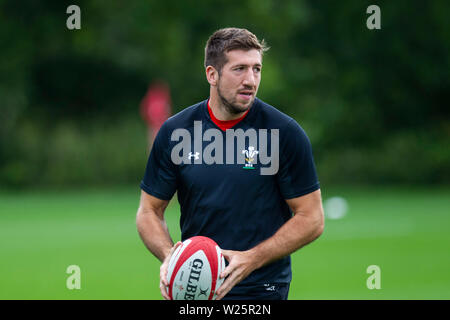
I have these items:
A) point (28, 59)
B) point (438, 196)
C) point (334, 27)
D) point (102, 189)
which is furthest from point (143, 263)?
point (334, 27)

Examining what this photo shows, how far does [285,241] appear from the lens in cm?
575

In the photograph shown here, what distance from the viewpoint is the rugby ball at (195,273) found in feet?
18.1

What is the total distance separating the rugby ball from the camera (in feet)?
18.1

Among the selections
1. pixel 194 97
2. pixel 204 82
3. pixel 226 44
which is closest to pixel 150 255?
pixel 226 44

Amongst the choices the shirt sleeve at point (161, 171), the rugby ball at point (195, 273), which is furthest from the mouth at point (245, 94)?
the rugby ball at point (195, 273)

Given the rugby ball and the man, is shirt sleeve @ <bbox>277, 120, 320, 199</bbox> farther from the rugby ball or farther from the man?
the rugby ball

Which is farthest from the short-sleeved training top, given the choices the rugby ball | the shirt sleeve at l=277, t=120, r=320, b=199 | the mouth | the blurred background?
the blurred background

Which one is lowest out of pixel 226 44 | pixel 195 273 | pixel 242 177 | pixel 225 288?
pixel 225 288

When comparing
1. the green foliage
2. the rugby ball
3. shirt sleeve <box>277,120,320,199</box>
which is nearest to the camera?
the rugby ball

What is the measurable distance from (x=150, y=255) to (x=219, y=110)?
11.0 metres

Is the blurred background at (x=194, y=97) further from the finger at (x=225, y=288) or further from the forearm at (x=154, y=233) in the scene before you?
the finger at (x=225, y=288)

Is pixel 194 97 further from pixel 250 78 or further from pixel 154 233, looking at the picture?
pixel 250 78

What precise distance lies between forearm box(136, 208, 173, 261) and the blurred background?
14576 mm
